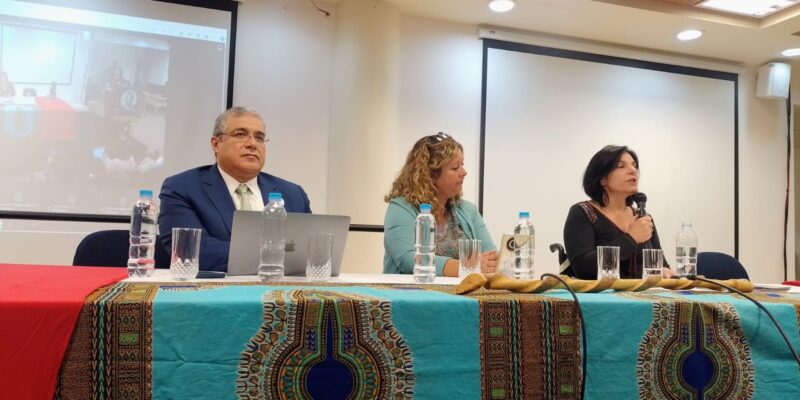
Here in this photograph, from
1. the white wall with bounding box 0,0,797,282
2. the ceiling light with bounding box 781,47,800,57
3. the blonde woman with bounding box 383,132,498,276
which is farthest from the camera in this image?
the ceiling light with bounding box 781,47,800,57

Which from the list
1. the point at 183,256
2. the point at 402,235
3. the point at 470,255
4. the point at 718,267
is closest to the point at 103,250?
the point at 183,256

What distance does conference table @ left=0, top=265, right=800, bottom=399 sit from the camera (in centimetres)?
83

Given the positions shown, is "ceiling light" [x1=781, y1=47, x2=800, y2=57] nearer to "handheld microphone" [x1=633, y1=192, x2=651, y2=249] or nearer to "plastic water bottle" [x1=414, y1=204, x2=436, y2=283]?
"handheld microphone" [x1=633, y1=192, x2=651, y2=249]

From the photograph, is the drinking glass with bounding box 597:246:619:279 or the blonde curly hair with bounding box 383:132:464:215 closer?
the drinking glass with bounding box 597:246:619:279

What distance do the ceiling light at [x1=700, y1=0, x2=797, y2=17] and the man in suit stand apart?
9.75ft

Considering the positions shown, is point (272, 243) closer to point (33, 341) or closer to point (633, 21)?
point (33, 341)

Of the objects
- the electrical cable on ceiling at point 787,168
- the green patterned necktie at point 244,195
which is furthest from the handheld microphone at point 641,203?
the electrical cable on ceiling at point 787,168

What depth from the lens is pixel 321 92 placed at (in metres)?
3.70

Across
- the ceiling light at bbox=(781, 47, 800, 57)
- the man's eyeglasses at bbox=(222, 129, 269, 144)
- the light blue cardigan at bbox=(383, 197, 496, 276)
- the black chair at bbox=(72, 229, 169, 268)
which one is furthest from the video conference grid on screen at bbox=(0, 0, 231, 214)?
the ceiling light at bbox=(781, 47, 800, 57)

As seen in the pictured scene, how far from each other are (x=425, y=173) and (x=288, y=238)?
3.33ft

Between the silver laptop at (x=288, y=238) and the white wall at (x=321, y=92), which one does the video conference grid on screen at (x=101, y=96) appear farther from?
the silver laptop at (x=288, y=238)

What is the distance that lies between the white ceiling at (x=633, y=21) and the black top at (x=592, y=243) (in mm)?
1724

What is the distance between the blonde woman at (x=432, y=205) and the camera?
2217 millimetres

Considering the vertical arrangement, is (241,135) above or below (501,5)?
below
